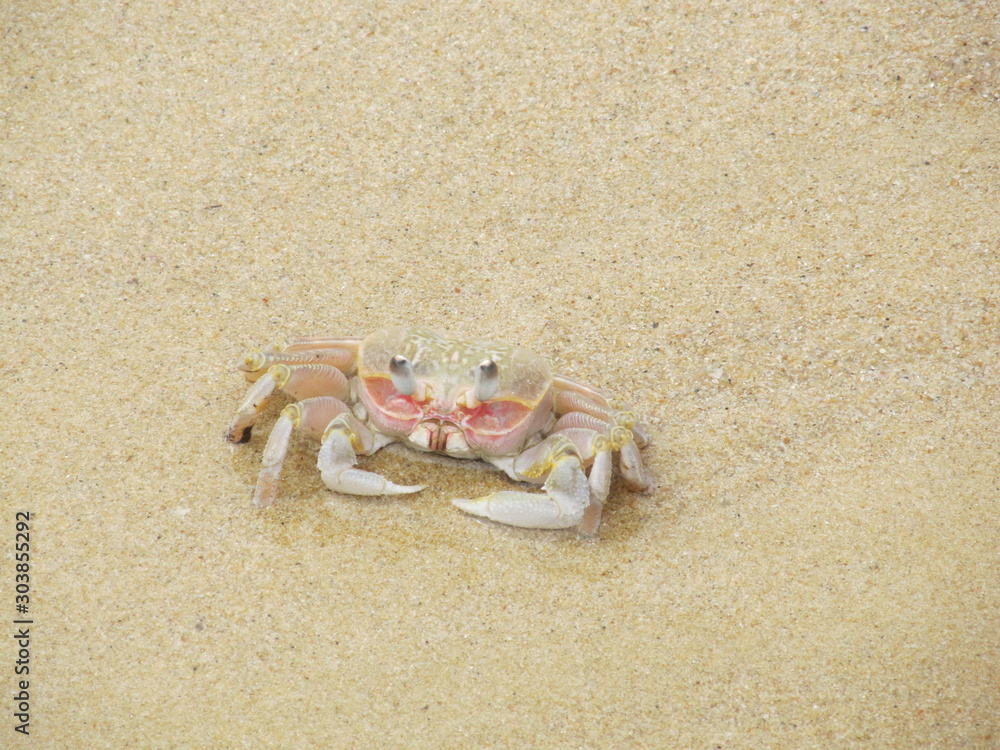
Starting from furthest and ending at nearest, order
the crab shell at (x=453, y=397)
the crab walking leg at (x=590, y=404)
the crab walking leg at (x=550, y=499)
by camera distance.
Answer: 1. the crab walking leg at (x=590, y=404)
2. the crab shell at (x=453, y=397)
3. the crab walking leg at (x=550, y=499)

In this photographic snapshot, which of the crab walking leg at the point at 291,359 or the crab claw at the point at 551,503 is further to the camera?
the crab walking leg at the point at 291,359

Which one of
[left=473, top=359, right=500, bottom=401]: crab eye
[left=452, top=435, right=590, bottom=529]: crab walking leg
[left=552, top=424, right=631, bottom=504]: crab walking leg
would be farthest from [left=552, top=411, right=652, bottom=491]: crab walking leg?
[left=473, top=359, right=500, bottom=401]: crab eye

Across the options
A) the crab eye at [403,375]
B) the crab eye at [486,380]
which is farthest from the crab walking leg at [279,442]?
the crab eye at [486,380]

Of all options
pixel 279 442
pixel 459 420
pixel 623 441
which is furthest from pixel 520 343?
pixel 279 442

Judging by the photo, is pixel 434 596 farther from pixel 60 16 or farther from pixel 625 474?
pixel 60 16

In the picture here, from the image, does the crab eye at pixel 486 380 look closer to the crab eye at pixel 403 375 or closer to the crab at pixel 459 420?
the crab at pixel 459 420

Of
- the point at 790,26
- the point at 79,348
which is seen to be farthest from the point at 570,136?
the point at 79,348
